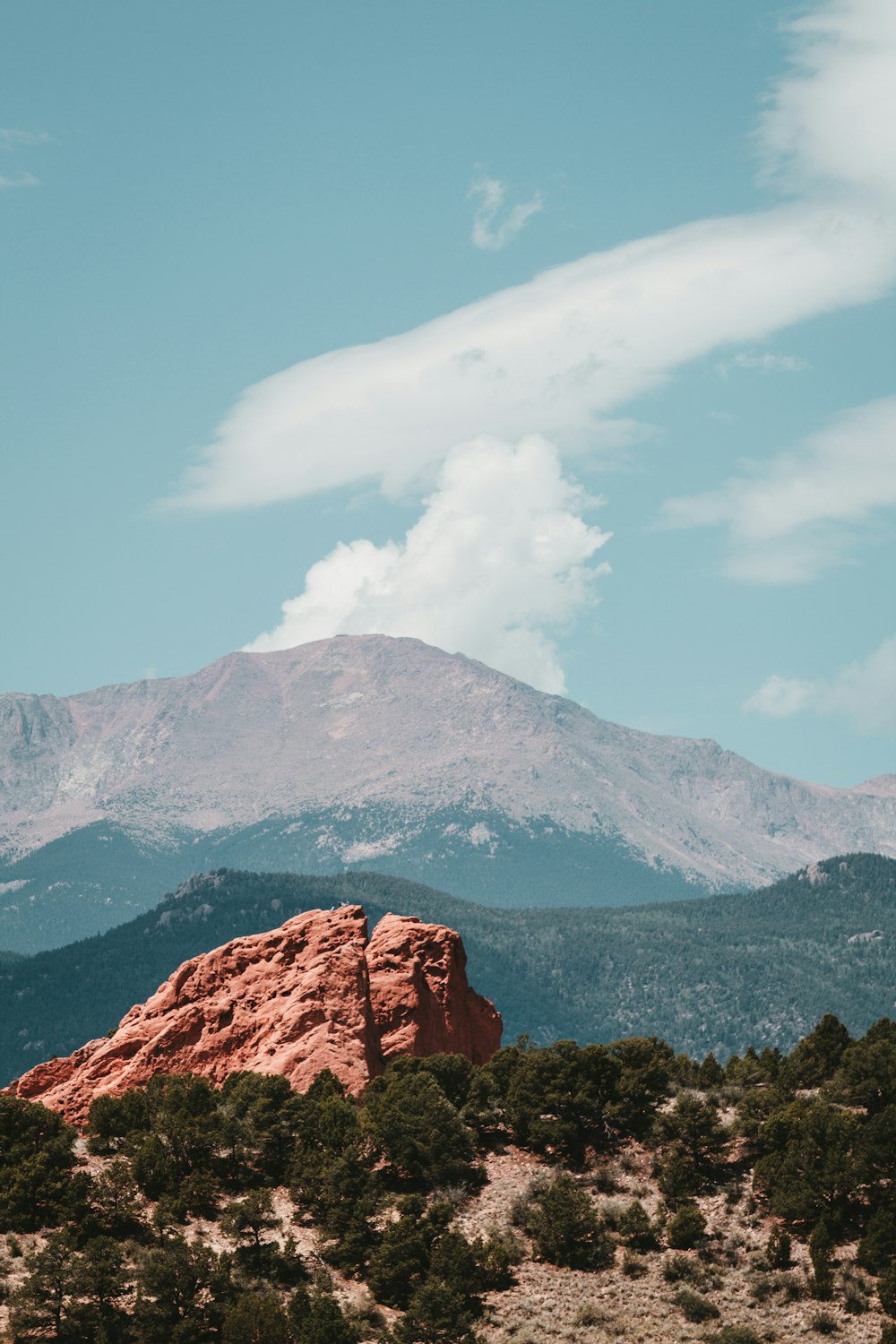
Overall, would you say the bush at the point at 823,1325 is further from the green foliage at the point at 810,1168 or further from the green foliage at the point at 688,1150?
the green foliage at the point at 688,1150

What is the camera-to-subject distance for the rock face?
370 ft

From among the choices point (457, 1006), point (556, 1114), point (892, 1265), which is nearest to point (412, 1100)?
point (556, 1114)

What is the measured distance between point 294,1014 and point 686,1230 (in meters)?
27.4

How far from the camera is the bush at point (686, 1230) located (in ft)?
330

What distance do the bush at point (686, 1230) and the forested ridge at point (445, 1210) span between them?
0.14 metres

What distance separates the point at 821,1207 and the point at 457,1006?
31745mm

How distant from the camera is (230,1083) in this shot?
112m

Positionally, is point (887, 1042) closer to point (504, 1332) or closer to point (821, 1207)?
point (821, 1207)

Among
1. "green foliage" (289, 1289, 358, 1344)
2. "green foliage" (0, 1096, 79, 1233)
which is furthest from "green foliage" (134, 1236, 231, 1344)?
"green foliage" (0, 1096, 79, 1233)

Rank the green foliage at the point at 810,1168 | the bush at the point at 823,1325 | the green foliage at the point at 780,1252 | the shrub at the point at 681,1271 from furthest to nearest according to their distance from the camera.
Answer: the green foliage at the point at 810,1168 → the green foliage at the point at 780,1252 → the shrub at the point at 681,1271 → the bush at the point at 823,1325

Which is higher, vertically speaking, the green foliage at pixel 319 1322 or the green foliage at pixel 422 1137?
the green foliage at pixel 422 1137

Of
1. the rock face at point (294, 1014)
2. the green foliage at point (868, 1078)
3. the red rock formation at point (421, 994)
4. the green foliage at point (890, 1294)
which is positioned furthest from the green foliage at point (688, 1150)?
the rock face at point (294, 1014)

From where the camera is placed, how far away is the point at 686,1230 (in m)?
101

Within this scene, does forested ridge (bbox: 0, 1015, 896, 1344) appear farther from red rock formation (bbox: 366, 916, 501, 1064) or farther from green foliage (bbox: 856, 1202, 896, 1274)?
red rock formation (bbox: 366, 916, 501, 1064)
